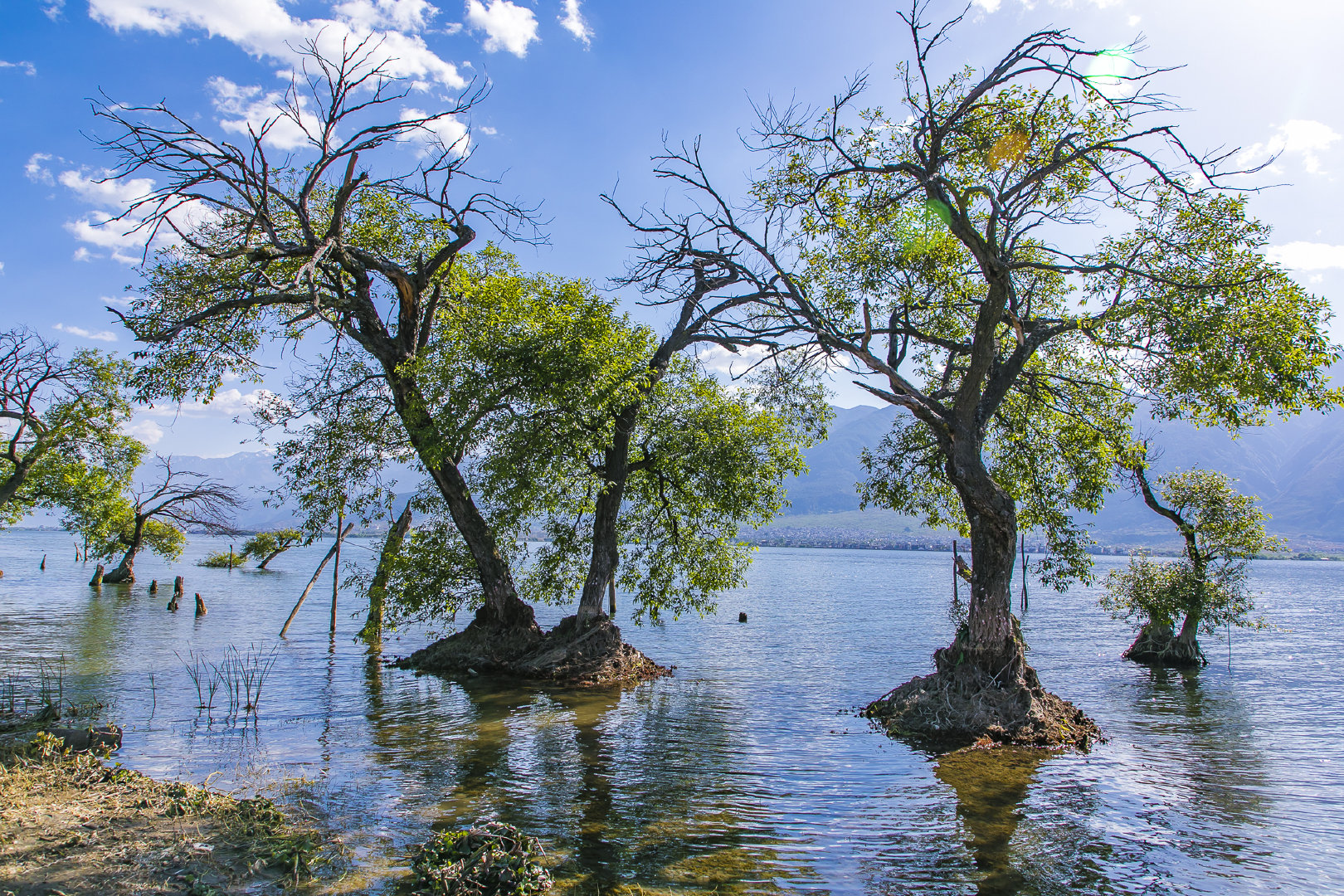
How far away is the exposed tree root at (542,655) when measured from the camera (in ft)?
69.6

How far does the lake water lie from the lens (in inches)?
358

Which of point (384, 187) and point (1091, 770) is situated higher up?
point (384, 187)

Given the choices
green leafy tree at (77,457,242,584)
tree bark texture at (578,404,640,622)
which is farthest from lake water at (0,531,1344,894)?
green leafy tree at (77,457,242,584)

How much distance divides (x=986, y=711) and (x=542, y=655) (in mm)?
12336

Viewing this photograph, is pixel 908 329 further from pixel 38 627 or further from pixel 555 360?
pixel 38 627

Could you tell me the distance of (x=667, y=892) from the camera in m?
7.88

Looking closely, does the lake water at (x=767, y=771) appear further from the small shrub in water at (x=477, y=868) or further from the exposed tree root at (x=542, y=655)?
the exposed tree root at (x=542, y=655)

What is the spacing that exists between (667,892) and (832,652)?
2484 centimetres

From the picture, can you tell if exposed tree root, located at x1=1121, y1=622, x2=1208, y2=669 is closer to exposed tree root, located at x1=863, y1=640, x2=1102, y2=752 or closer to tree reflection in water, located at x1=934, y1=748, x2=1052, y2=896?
exposed tree root, located at x1=863, y1=640, x2=1102, y2=752

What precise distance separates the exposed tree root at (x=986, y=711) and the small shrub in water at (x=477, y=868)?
32.5 feet

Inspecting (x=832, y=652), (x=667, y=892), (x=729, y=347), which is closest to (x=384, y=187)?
(x=729, y=347)

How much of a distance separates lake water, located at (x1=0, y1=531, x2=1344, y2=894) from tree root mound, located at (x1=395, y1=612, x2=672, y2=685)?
1129 millimetres

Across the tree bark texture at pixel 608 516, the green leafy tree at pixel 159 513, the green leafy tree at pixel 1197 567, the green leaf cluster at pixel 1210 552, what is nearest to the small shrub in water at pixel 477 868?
the tree bark texture at pixel 608 516

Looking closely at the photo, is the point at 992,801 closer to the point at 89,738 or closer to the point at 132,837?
the point at 132,837
